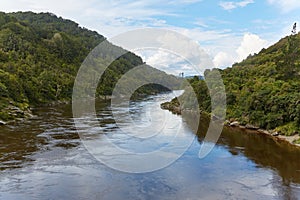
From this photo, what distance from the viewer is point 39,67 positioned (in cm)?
6203

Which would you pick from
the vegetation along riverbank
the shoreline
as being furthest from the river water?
the vegetation along riverbank

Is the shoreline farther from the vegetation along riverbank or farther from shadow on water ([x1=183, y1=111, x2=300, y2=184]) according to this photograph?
shadow on water ([x1=183, y1=111, x2=300, y2=184])

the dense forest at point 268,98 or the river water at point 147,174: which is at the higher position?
the dense forest at point 268,98

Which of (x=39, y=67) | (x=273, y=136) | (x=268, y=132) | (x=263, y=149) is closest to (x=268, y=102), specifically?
(x=268, y=132)

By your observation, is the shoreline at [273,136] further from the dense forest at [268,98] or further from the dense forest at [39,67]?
→ the dense forest at [39,67]

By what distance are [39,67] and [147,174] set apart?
51.0 m

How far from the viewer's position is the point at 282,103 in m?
27.8

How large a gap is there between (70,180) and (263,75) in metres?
35.5

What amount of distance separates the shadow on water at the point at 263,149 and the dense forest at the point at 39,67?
2074 cm

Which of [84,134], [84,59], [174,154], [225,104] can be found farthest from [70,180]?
[84,59]

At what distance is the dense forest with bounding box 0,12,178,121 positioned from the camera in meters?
37.9

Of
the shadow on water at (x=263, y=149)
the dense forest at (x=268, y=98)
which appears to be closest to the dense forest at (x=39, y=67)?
the shadow on water at (x=263, y=149)

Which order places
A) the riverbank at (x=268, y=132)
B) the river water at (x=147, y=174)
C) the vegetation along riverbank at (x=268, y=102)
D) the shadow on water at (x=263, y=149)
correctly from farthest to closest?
the vegetation along riverbank at (x=268, y=102) < the riverbank at (x=268, y=132) < the shadow on water at (x=263, y=149) < the river water at (x=147, y=174)

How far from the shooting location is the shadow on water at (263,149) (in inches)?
716
